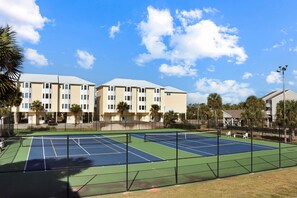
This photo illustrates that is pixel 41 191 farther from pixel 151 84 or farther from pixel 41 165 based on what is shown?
pixel 151 84

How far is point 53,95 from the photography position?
73750mm

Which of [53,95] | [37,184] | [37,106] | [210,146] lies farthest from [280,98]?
[37,184]

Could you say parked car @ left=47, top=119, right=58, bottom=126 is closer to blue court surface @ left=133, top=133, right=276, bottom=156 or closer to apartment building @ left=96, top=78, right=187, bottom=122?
A: apartment building @ left=96, top=78, right=187, bottom=122

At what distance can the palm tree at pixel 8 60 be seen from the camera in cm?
1092

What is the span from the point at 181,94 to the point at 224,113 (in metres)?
15.0

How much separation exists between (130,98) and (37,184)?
6582 cm

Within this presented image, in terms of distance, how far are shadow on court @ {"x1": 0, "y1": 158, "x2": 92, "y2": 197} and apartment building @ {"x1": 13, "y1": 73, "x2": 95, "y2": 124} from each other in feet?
178

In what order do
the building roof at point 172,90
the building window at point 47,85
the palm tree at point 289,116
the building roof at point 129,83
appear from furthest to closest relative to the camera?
the building roof at point 172,90 → the building roof at point 129,83 → the building window at point 47,85 → the palm tree at point 289,116

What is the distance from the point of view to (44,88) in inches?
2874

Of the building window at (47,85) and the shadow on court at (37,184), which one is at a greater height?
the building window at (47,85)

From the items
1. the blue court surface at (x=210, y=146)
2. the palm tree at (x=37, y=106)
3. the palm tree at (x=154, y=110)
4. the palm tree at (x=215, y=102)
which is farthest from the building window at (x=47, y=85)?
the palm tree at (x=215, y=102)

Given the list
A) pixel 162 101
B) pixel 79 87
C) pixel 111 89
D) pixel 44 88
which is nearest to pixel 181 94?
pixel 162 101

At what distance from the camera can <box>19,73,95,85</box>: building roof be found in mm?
72887

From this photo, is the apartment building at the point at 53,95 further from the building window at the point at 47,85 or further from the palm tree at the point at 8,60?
the palm tree at the point at 8,60
